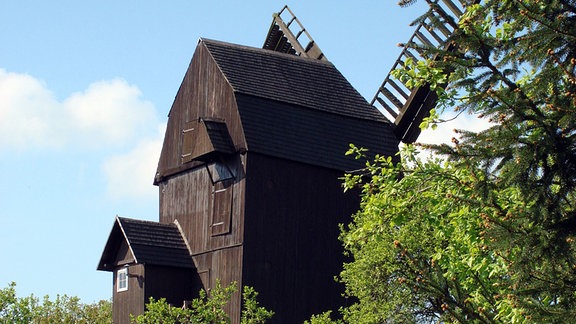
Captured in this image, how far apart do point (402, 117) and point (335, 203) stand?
3.83 metres

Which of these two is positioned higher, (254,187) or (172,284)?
(254,187)

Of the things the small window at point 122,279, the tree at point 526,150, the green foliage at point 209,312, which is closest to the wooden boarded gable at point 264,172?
the green foliage at point 209,312

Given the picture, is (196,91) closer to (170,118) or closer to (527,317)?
(170,118)

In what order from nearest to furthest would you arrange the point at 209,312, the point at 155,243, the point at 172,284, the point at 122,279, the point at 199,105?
the point at 209,312 < the point at 172,284 < the point at 155,243 < the point at 122,279 < the point at 199,105

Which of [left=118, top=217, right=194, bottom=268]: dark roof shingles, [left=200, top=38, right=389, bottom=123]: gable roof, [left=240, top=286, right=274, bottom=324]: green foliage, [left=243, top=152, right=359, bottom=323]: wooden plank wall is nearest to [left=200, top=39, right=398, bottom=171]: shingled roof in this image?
[left=200, top=38, right=389, bottom=123]: gable roof

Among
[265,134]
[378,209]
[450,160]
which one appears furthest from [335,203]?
[450,160]

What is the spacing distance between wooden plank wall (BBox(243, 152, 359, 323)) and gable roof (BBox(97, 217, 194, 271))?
2.66 meters

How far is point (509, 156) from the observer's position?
950 cm

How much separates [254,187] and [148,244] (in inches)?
147

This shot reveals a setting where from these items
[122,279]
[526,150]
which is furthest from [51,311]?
[526,150]

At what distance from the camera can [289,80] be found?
103 ft

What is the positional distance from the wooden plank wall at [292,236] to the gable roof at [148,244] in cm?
266

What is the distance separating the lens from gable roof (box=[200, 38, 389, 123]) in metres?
30.2

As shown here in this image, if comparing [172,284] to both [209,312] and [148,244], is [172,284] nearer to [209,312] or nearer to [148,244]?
[148,244]
